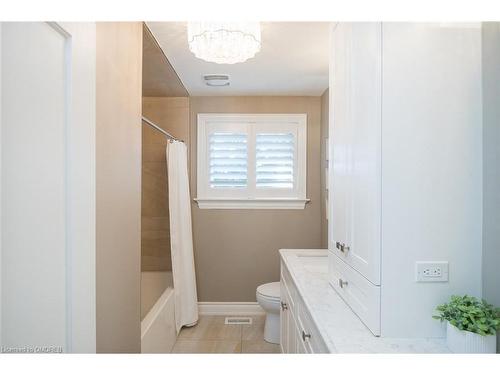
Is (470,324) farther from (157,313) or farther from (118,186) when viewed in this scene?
(157,313)

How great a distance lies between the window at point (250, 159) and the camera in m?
3.53

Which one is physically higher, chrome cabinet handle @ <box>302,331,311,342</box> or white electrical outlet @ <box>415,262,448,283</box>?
white electrical outlet @ <box>415,262,448,283</box>

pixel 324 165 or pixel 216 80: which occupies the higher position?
pixel 216 80

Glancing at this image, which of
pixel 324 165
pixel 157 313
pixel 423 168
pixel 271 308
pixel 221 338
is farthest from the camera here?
pixel 324 165

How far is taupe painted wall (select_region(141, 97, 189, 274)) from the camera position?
2725 mm

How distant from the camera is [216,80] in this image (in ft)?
9.91

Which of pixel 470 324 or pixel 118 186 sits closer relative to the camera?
pixel 470 324

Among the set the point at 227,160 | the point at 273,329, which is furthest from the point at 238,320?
the point at 227,160

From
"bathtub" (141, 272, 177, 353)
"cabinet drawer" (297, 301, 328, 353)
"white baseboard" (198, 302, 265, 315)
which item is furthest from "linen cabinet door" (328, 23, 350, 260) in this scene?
"white baseboard" (198, 302, 265, 315)

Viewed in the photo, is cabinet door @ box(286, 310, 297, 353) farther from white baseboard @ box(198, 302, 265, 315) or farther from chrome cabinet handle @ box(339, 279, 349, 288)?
white baseboard @ box(198, 302, 265, 315)

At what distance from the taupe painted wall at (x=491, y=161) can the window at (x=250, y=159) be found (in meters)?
2.40

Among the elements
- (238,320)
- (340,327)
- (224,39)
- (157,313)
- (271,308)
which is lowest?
(238,320)

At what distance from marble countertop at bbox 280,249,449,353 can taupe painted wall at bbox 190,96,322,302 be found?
5.43 ft

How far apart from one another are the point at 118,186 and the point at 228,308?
245cm
